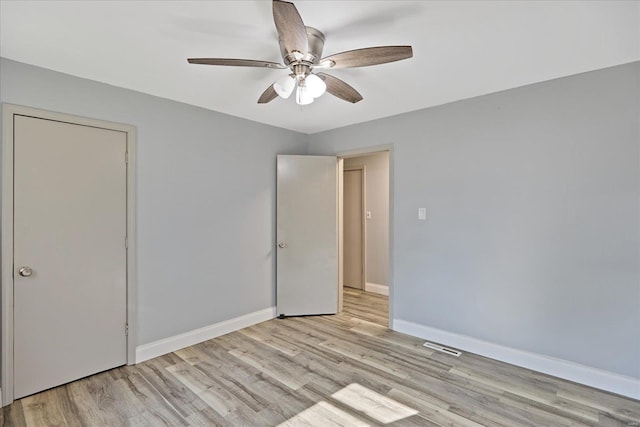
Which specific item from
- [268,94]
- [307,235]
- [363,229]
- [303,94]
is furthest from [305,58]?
[363,229]

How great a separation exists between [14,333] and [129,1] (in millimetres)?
2297

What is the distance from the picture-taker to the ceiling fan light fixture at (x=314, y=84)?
1847 millimetres

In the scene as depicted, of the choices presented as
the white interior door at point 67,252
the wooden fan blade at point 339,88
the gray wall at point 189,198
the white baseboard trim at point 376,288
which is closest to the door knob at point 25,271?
the white interior door at point 67,252

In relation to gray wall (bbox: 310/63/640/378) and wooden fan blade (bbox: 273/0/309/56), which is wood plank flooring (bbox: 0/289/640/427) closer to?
gray wall (bbox: 310/63/640/378)

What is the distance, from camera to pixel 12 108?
2.12m

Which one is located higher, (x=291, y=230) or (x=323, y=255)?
(x=291, y=230)

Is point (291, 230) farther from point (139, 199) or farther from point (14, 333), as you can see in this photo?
point (14, 333)

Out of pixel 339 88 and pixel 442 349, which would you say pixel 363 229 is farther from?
pixel 339 88

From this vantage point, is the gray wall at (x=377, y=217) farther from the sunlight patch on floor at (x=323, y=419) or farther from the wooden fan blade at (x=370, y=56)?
the wooden fan blade at (x=370, y=56)

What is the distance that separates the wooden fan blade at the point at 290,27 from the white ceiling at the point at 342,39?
0.19 meters

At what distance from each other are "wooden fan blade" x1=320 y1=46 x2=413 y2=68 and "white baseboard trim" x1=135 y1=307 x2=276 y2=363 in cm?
274

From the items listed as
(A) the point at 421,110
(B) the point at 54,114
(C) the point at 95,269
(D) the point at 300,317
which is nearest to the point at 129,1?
(B) the point at 54,114

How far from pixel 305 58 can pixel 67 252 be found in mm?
2266

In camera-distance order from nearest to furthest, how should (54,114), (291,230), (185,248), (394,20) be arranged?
(394,20), (54,114), (185,248), (291,230)
